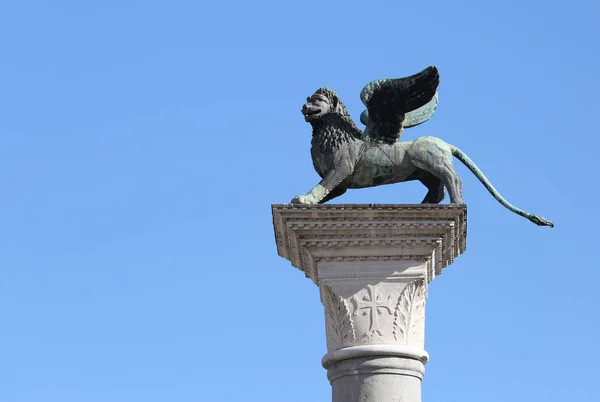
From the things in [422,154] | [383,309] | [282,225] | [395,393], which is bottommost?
[395,393]

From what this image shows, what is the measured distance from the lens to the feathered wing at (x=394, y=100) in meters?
12.4

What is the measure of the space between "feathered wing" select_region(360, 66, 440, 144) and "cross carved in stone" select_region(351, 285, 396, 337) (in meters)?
1.92

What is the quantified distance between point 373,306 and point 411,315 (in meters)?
0.42

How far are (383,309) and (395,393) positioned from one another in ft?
2.99

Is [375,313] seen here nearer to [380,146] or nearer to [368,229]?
[368,229]

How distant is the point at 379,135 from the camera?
41.5ft

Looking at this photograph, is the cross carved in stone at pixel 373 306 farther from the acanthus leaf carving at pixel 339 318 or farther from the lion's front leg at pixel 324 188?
the lion's front leg at pixel 324 188

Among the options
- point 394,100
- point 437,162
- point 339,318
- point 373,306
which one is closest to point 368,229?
point 373,306

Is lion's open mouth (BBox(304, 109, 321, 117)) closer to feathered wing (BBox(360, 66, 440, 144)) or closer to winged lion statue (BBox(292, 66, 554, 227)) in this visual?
winged lion statue (BBox(292, 66, 554, 227))

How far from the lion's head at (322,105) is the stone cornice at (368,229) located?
1.42 meters

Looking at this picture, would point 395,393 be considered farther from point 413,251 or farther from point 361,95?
point 361,95

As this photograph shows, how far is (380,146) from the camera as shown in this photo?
12.6 meters

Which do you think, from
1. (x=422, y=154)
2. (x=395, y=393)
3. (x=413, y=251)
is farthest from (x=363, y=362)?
(x=422, y=154)

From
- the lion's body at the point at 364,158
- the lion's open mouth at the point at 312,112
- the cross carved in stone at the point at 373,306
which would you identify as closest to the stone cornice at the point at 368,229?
the cross carved in stone at the point at 373,306
